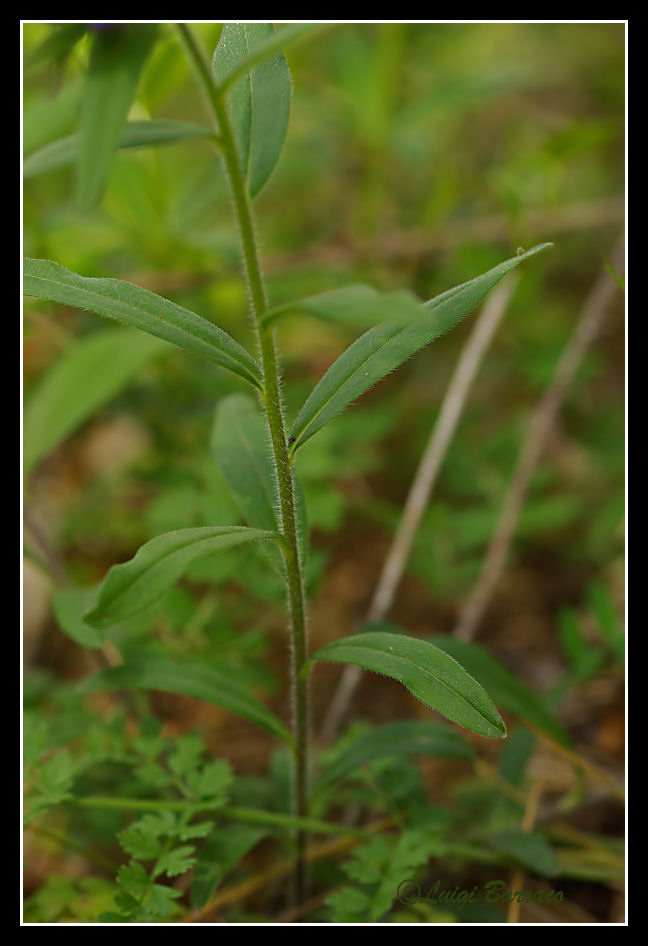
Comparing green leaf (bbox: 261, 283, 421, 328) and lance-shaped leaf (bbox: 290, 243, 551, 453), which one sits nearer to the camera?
green leaf (bbox: 261, 283, 421, 328)

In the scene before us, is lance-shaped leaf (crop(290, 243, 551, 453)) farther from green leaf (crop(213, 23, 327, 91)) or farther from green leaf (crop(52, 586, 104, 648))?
green leaf (crop(52, 586, 104, 648))

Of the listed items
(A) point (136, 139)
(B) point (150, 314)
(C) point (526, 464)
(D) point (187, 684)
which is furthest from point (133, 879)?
(C) point (526, 464)

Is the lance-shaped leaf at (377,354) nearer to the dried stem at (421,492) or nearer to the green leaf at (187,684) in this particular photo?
the green leaf at (187,684)

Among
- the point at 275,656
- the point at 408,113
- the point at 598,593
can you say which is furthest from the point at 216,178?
the point at 598,593

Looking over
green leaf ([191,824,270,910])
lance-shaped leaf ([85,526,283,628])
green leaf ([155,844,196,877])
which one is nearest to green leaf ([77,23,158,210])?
lance-shaped leaf ([85,526,283,628])

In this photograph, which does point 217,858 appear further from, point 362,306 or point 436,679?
point 362,306

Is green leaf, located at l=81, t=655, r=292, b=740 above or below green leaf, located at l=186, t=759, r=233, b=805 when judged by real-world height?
above
